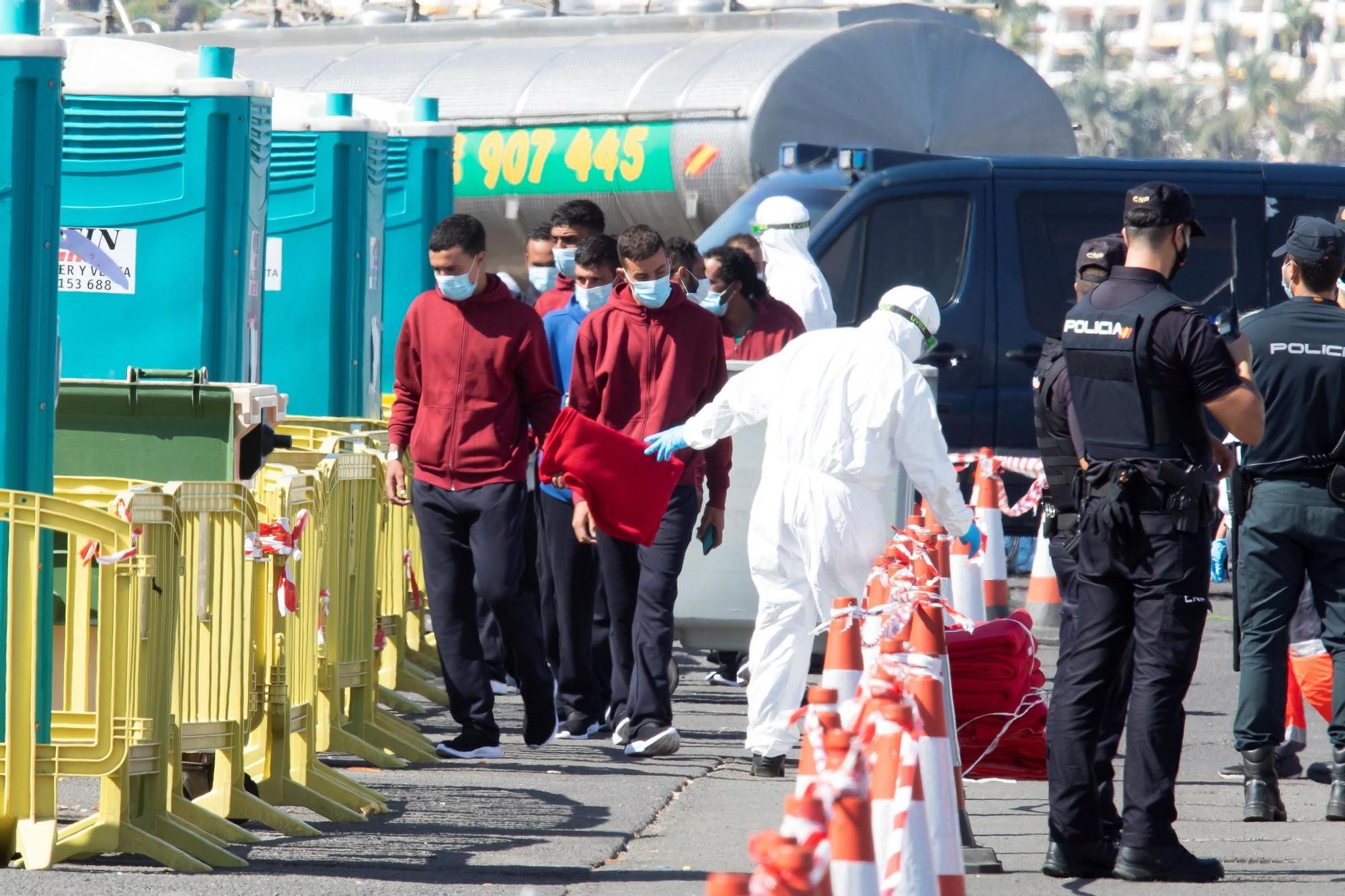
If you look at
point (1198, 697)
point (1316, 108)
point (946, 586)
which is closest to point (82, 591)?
point (946, 586)

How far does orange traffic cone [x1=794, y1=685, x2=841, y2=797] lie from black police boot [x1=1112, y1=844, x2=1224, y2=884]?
229cm

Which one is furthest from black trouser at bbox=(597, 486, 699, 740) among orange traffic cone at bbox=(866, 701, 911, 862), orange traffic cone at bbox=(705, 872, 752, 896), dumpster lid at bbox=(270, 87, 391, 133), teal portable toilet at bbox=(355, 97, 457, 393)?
teal portable toilet at bbox=(355, 97, 457, 393)

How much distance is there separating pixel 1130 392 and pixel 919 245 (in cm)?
762

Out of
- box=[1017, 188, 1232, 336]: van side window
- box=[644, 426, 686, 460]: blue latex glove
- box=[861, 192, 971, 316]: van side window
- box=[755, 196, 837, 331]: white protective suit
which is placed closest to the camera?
box=[644, 426, 686, 460]: blue latex glove

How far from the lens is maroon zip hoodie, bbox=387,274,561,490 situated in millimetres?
8109

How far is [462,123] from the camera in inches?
742

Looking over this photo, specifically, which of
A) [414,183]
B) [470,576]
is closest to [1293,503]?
[470,576]

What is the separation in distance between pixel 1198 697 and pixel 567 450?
3.96m

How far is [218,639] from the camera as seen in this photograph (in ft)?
21.0

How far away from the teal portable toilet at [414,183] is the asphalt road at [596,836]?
601 cm

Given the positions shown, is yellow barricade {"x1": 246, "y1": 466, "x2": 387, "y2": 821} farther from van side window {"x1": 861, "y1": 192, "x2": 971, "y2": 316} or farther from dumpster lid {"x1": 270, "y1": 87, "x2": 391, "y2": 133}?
van side window {"x1": 861, "y1": 192, "x2": 971, "y2": 316}

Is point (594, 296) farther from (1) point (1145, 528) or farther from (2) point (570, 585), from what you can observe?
(1) point (1145, 528)

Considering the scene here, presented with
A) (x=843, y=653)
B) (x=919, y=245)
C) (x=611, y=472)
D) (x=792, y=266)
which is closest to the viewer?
(x=843, y=653)

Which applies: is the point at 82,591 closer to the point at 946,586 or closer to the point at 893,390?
the point at 893,390
